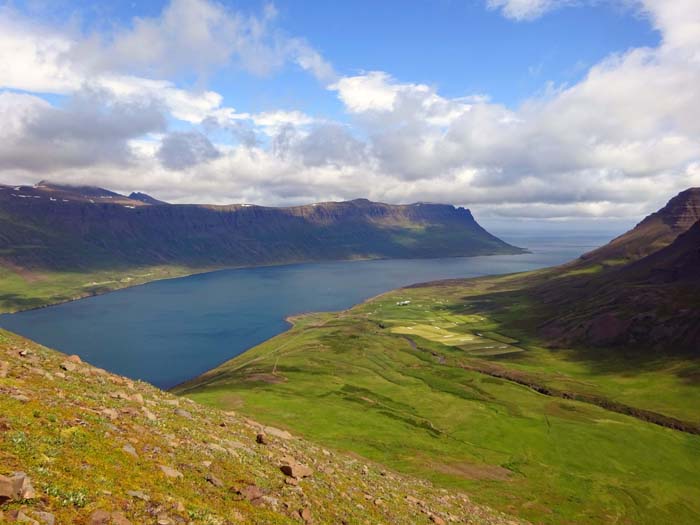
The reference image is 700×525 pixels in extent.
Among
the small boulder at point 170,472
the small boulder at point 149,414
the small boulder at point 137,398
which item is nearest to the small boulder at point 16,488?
the small boulder at point 170,472

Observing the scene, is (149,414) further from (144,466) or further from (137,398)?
(144,466)

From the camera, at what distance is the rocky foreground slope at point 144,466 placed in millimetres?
17463

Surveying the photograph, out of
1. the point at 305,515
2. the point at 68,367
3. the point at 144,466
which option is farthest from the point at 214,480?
the point at 68,367

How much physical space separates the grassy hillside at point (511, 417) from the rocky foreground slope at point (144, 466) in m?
41.4

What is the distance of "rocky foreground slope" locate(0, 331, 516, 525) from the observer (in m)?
17.5

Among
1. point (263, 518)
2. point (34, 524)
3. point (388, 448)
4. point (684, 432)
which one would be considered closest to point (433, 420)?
point (388, 448)

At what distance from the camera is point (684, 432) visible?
111 meters

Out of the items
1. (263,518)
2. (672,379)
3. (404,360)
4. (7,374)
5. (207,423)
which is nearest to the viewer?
(263,518)

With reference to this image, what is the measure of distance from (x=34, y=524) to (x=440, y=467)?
72.1m

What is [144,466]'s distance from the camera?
23.0 meters

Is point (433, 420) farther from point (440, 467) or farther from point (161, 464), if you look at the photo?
point (161, 464)

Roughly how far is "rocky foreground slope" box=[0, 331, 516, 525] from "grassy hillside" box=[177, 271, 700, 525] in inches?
1630

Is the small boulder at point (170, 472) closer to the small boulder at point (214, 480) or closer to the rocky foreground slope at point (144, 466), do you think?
the rocky foreground slope at point (144, 466)

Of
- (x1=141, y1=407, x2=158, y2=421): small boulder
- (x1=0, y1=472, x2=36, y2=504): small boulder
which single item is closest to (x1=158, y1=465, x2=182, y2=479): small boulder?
(x1=0, y1=472, x2=36, y2=504): small boulder
